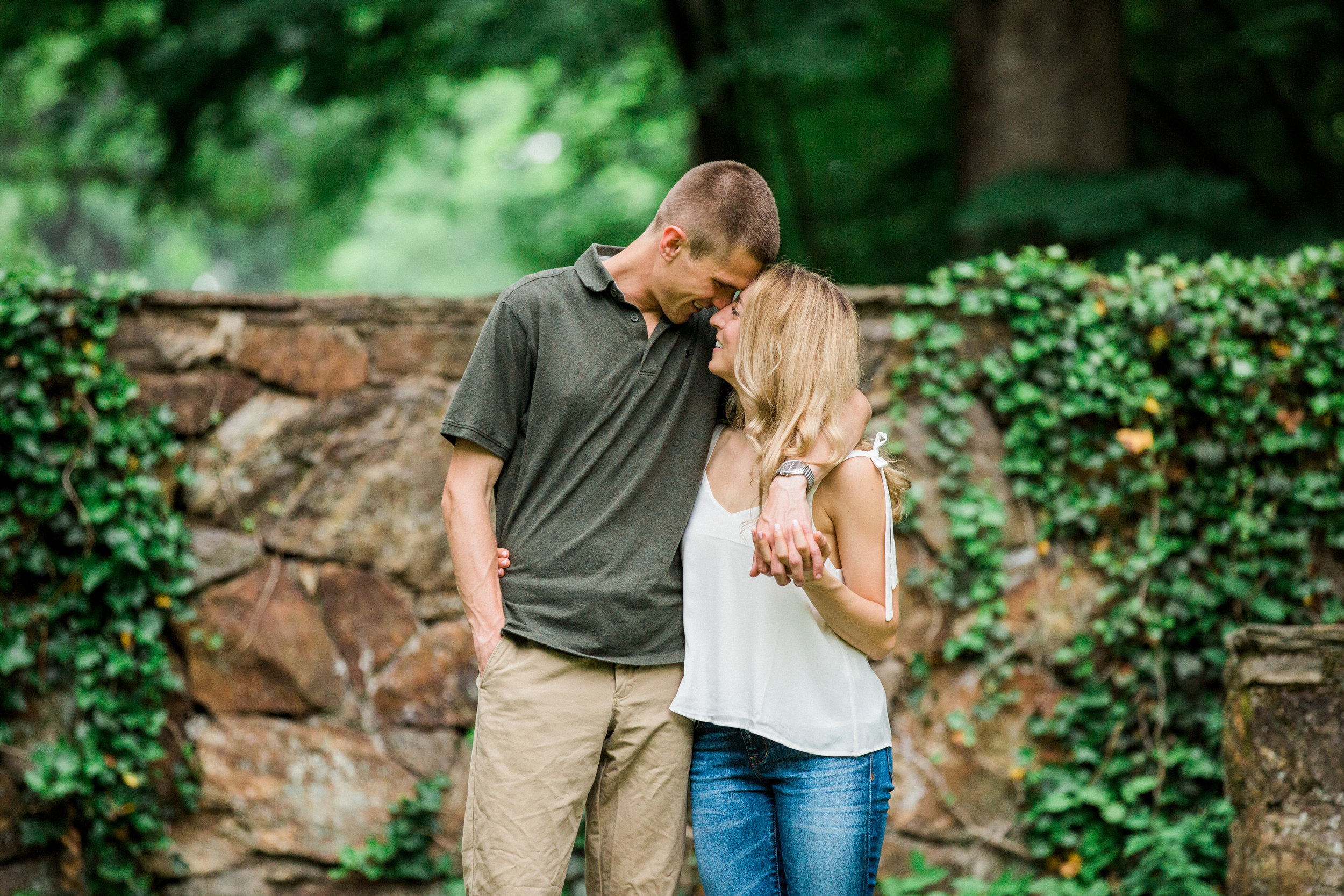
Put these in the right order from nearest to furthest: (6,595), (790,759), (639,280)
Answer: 1. (790,759)
2. (639,280)
3. (6,595)

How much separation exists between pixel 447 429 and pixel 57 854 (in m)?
2.13

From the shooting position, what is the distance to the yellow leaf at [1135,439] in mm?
2975

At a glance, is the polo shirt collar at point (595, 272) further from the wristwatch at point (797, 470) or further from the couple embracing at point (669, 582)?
the wristwatch at point (797, 470)

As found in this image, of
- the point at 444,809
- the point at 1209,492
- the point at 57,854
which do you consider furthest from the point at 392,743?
the point at 1209,492

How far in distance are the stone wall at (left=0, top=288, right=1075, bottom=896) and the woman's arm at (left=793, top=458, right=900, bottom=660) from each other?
4.18 ft

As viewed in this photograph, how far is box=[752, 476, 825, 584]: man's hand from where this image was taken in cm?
165

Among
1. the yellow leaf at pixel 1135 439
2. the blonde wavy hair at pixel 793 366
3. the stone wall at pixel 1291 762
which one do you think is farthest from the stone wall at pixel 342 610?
the blonde wavy hair at pixel 793 366

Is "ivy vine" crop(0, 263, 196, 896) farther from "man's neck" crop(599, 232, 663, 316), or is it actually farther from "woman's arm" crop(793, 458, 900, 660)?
"woman's arm" crop(793, 458, 900, 660)

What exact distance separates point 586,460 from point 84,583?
1.84 metres

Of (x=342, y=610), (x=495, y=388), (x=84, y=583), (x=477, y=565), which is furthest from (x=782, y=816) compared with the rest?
(x=84, y=583)

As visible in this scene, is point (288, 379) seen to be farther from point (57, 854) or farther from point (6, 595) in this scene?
point (57, 854)

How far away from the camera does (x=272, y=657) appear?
3.06 m

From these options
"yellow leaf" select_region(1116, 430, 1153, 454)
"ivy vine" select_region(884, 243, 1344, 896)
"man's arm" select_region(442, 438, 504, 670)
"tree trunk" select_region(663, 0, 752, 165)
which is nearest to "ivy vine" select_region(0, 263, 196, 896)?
"man's arm" select_region(442, 438, 504, 670)

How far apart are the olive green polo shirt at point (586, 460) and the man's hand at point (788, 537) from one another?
31cm
